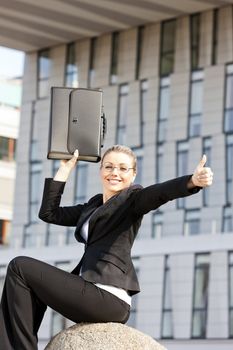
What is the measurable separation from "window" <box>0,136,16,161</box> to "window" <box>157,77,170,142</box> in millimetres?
14761

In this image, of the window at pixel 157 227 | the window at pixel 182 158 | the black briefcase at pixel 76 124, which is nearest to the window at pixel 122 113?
the window at pixel 182 158

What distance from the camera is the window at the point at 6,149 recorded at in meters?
52.1

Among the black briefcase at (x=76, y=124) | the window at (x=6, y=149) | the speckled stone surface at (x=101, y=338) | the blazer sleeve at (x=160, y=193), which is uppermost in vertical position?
the window at (x=6, y=149)

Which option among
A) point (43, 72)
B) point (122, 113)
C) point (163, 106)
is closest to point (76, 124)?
point (163, 106)

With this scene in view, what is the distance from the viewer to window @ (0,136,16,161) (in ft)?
171

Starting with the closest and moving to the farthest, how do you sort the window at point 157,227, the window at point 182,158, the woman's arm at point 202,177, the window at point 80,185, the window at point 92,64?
the woman's arm at point 202,177 < the window at point 157,227 < the window at point 182,158 < the window at point 80,185 < the window at point 92,64

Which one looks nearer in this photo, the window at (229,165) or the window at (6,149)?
the window at (229,165)

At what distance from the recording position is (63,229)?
130ft

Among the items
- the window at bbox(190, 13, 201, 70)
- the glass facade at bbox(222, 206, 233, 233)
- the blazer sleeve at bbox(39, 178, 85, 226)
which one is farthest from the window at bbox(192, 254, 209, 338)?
A: the blazer sleeve at bbox(39, 178, 85, 226)

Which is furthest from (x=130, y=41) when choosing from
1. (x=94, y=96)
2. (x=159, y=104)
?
(x=94, y=96)

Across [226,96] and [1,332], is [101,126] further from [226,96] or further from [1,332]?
[226,96]

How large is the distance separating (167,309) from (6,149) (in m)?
17.6

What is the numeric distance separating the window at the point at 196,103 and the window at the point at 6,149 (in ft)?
52.2

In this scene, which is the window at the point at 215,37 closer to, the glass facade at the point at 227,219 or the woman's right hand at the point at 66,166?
the glass facade at the point at 227,219
